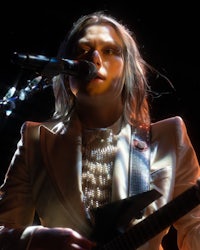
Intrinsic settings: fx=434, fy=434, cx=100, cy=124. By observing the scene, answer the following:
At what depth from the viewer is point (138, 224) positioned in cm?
153

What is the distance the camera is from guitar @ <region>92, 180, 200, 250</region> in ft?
4.68

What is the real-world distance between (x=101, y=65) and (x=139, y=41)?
131 centimetres

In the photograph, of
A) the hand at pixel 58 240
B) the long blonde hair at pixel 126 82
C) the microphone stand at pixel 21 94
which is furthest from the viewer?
the long blonde hair at pixel 126 82

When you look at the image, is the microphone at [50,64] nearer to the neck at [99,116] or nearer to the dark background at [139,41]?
the neck at [99,116]

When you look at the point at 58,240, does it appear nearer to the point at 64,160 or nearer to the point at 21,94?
the point at 64,160

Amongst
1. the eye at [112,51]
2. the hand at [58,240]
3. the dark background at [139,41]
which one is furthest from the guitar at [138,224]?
the dark background at [139,41]

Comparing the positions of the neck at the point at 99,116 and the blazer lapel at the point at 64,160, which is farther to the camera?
the neck at the point at 99,116

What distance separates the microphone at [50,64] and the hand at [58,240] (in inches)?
22.8

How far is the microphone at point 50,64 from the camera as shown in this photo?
148 centimetres

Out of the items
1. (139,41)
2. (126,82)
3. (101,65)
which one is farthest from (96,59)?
(139,41)

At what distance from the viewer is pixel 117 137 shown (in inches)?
77.1

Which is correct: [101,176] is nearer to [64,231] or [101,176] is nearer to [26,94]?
[64,231]

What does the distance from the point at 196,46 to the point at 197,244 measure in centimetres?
169

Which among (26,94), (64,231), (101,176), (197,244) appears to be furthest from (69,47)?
(197,244)
